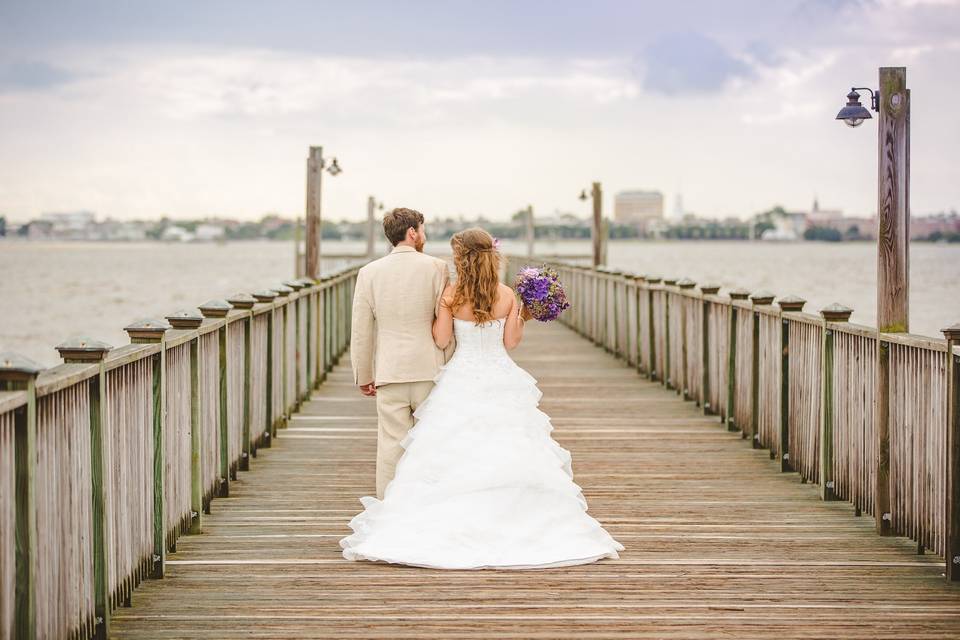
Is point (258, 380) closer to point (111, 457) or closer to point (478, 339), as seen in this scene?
point (478, 339)

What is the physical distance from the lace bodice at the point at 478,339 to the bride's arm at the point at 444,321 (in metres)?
0.07

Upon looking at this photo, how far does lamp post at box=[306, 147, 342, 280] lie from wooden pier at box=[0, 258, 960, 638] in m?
9.49

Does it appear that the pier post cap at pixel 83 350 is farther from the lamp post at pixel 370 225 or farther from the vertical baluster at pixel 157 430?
the lamp post at pixel 370 225

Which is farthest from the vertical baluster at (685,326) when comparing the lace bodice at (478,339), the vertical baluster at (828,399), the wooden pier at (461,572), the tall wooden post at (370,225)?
the tall wooden post at (370,225)

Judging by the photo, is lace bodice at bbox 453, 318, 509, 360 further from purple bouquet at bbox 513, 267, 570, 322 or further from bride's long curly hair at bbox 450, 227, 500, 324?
purple bouquet at bbox 513, 267, 570, 322

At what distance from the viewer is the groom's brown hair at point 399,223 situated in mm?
7336

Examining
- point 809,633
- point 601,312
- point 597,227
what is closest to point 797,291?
point 597,227

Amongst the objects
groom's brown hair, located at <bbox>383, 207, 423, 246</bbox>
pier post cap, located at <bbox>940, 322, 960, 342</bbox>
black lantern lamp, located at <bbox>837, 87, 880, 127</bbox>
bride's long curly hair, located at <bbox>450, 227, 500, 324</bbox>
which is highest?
black lantern lamp, located at <bbox>837, 87, 880, 127</bbox>

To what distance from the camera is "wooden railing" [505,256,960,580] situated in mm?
6660

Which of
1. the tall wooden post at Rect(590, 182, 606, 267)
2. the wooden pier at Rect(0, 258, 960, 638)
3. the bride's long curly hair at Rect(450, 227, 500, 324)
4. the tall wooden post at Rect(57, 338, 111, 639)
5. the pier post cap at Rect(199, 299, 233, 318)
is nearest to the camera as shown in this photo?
the wooden pier at Rect(0, 258, 960, 638)

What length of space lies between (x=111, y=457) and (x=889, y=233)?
15.7ft

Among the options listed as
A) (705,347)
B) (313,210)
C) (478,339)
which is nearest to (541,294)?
(478,339)

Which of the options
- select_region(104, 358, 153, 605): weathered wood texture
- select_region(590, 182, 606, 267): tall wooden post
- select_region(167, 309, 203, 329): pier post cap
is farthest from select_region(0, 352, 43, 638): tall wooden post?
select_region(590, 182, 606, 267): tall wooden post

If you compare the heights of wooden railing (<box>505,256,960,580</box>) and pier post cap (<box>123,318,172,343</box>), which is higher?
pier post cap (<box>123,318,172,343</box>)
